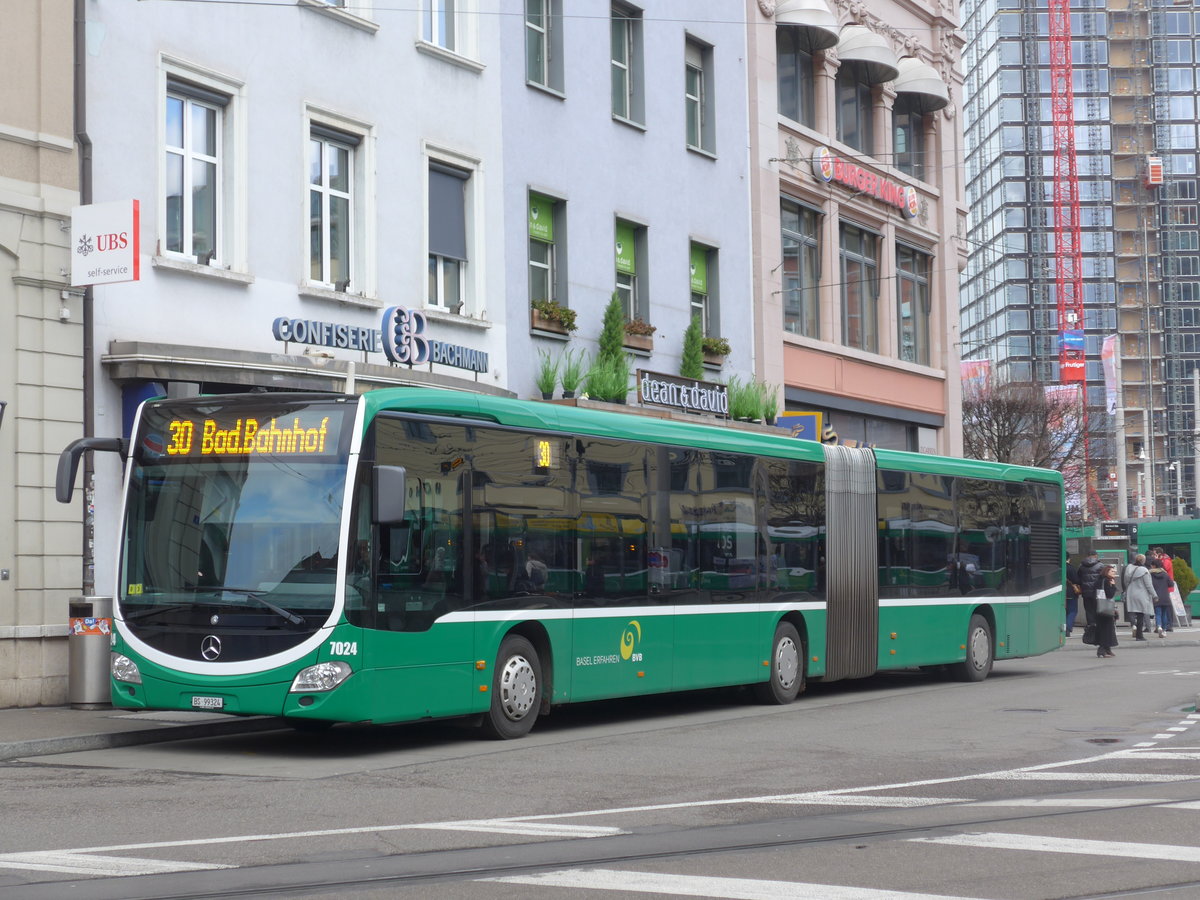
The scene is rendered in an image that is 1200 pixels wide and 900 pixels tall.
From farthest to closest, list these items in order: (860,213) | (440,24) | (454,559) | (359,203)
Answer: (860,213), (440,24), (359,203), (454,559)

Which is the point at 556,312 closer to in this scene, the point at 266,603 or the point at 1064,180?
the point at 266,603

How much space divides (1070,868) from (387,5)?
675 inches

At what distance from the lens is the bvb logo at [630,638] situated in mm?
16125

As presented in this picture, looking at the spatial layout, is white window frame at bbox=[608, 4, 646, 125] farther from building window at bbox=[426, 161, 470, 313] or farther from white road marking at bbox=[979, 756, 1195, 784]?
white road marking at bbox=[979, 756, 1195, 784]

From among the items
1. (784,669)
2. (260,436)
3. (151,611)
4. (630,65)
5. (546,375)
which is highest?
(630,65)

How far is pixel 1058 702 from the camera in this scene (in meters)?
18.7

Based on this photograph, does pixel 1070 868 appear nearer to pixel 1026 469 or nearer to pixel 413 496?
pixel 413 496

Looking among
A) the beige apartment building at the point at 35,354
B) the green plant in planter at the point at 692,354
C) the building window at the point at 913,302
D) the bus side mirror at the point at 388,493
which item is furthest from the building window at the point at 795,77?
the bus side mirror at the point at 388,493

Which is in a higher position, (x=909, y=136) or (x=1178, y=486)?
(x=909, y=136)

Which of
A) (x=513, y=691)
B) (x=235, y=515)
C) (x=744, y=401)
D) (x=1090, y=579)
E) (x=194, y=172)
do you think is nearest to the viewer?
(x=235, y=515)

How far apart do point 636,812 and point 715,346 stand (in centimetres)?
1996

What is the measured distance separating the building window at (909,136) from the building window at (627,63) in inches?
439

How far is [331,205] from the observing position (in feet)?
70.2

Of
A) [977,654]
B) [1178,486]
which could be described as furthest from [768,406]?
[1178,486]
